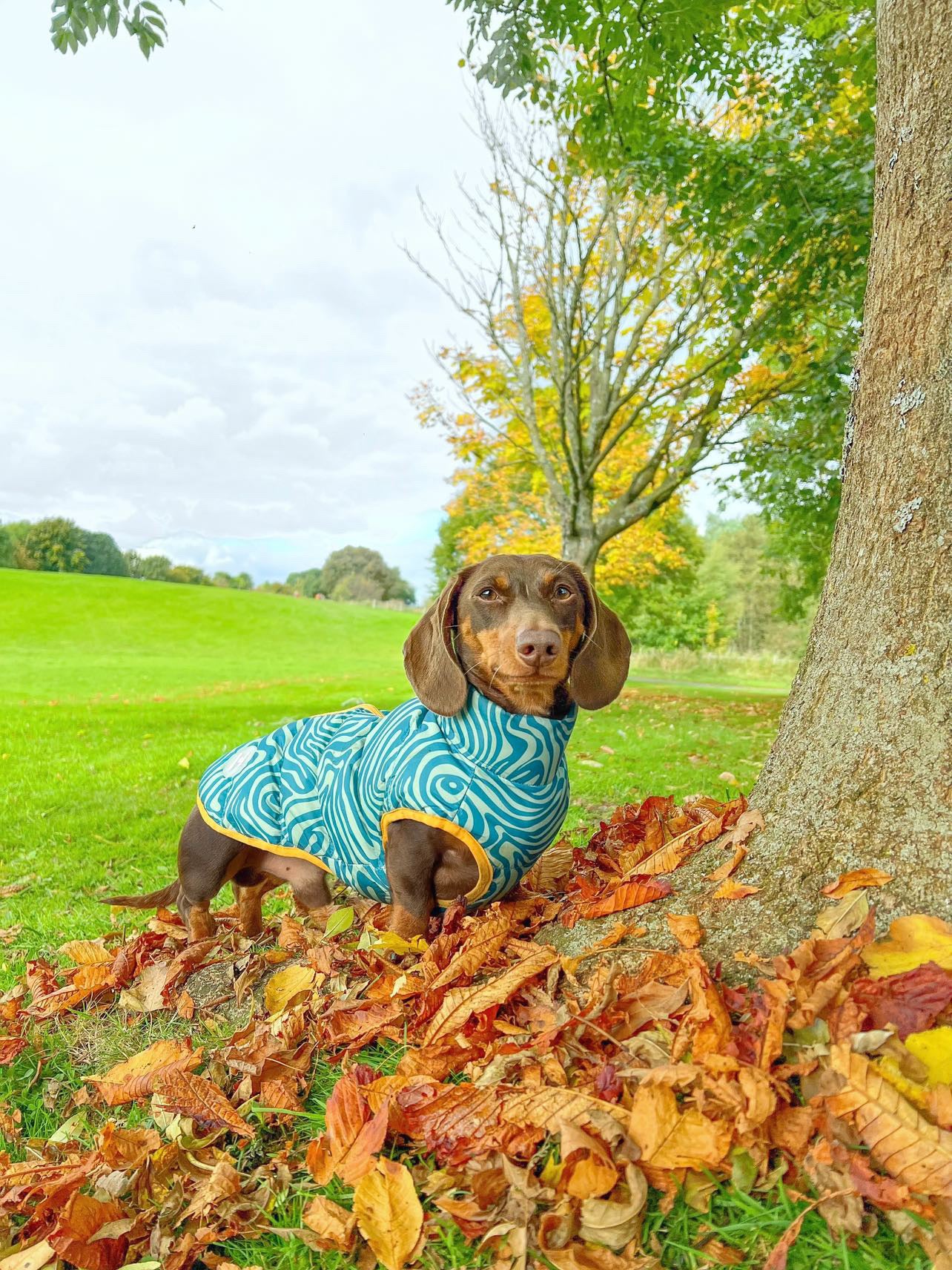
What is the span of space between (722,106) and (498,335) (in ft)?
15.3

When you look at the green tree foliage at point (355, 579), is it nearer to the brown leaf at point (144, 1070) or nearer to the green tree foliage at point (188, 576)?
the green tree foliage at point (188, 576)

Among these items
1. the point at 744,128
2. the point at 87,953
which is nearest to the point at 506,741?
the point at 87,953

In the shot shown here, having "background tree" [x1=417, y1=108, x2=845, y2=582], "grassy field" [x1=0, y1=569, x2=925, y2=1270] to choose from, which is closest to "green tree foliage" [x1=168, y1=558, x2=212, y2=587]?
"grassy field" [x1=0, y1=569, x2=925, y2=1270]

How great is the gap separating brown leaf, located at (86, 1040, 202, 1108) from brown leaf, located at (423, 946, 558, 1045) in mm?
827

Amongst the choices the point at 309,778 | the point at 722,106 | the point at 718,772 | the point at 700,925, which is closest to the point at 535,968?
the point at 700,925

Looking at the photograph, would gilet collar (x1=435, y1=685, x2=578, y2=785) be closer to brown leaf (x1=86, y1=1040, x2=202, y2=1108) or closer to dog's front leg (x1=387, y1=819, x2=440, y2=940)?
dog's front leg (x1=387, y1=819, x2=440, y2=940)

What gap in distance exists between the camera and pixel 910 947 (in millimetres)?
1840

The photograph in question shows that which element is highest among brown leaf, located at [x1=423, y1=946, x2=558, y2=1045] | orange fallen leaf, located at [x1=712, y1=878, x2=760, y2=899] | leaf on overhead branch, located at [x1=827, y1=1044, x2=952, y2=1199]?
orange fallen leaf, located at [x1=712, y1=878, x2=760, y2=899]

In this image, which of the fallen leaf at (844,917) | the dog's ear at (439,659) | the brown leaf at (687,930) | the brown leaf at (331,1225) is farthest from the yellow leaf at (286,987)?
the fallen leaf at (844,917)

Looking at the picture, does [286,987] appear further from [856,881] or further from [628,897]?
[856,881]

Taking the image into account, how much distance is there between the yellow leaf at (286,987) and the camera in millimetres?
2672

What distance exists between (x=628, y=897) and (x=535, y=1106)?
32.6 inches

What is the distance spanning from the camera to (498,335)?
1333 cm

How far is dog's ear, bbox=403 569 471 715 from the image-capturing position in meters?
2.69
